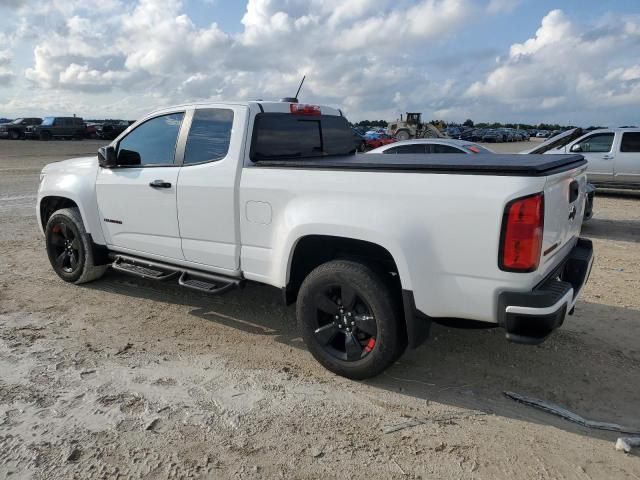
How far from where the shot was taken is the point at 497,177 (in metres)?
2.86

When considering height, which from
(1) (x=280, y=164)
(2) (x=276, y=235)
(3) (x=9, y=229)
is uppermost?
Result: (1) (x=280, y=164)

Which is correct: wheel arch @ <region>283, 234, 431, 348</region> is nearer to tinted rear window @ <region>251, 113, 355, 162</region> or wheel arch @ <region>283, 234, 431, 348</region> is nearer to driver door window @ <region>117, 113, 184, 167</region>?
tinted rear window @ <region>251, 113, 355, 162</region>

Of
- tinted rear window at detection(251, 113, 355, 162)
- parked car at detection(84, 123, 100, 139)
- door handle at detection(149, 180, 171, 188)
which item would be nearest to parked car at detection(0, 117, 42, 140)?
parked car at detection(84, 123, 100, 139)

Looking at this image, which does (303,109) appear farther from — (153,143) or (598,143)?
(598,143)

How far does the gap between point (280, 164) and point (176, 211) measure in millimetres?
1187

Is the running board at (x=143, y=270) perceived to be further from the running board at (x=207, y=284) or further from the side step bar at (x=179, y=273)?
the running board at (x=207, y=284)

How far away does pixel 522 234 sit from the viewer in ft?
9.30

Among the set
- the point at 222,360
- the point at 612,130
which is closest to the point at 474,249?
the point at 222,360

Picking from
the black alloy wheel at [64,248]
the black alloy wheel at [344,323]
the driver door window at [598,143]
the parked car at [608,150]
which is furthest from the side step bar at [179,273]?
the driver door window at [598,143]

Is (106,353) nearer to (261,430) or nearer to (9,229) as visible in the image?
(261,430)

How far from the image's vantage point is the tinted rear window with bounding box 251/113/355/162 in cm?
417

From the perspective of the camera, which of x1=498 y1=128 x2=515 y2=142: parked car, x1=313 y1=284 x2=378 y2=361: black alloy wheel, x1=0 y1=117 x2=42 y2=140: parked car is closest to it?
x1=313 y1=284 x2=378 y2=361: black alloy wheel

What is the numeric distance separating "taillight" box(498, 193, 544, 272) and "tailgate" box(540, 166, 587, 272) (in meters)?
0.11

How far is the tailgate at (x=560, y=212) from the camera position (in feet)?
9.81
